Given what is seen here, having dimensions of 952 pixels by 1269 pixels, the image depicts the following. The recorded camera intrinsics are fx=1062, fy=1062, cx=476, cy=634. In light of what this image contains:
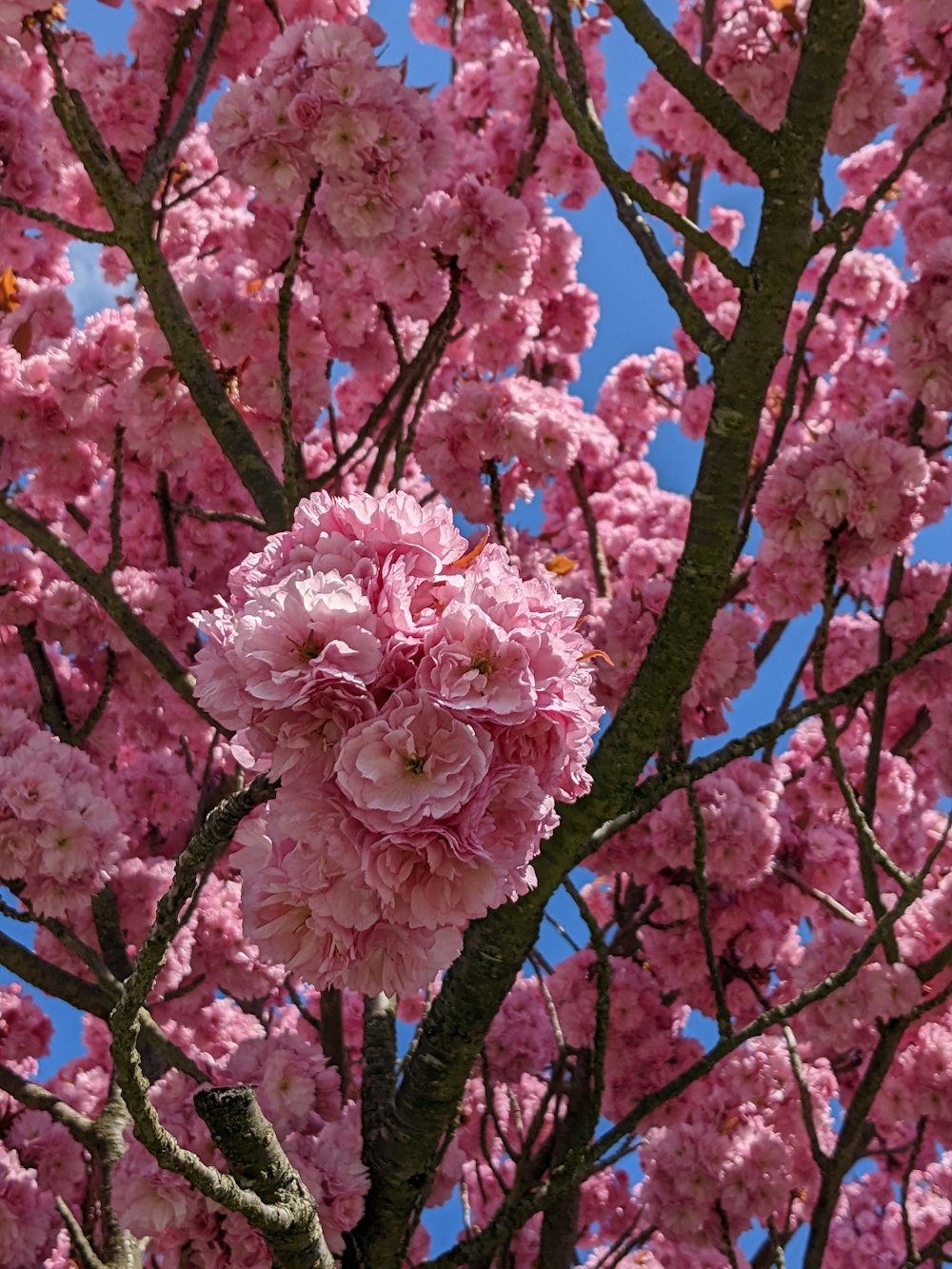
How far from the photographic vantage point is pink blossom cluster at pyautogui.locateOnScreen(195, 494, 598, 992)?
109 cm

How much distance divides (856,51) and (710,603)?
242 cm

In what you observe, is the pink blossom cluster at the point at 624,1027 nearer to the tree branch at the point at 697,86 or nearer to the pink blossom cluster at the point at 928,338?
the pink blossom cluster at the point at 928,338

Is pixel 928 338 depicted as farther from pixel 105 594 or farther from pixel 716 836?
pixel 105 594

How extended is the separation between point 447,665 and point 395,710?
0.07 m

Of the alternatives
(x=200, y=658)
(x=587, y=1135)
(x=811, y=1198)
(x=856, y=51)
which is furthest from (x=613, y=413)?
(x=200, y=658)

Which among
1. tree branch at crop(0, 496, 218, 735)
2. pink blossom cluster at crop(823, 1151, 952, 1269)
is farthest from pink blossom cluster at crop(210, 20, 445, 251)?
pink blossom cluster at crop(823, 1151, 952, 1269)

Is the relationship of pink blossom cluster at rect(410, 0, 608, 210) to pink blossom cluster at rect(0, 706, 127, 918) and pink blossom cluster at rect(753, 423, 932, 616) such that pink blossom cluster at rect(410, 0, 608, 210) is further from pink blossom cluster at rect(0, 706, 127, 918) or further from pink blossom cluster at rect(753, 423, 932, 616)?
pink blossom cluster at rect(0, 706, 127, 918)

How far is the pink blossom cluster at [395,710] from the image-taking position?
3.57 feet

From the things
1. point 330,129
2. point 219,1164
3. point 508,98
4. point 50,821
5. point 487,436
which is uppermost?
point 508,98

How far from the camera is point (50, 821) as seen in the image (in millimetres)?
2912

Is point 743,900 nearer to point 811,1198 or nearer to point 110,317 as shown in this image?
point 811,1198

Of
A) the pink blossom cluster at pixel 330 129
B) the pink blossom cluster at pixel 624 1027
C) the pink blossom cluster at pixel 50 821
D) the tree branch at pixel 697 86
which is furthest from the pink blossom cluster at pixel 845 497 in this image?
the pink blossom cluster at pixel 50 821

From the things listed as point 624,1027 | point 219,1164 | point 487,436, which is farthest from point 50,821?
point 624,1027

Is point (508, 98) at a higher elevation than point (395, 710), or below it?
higher
